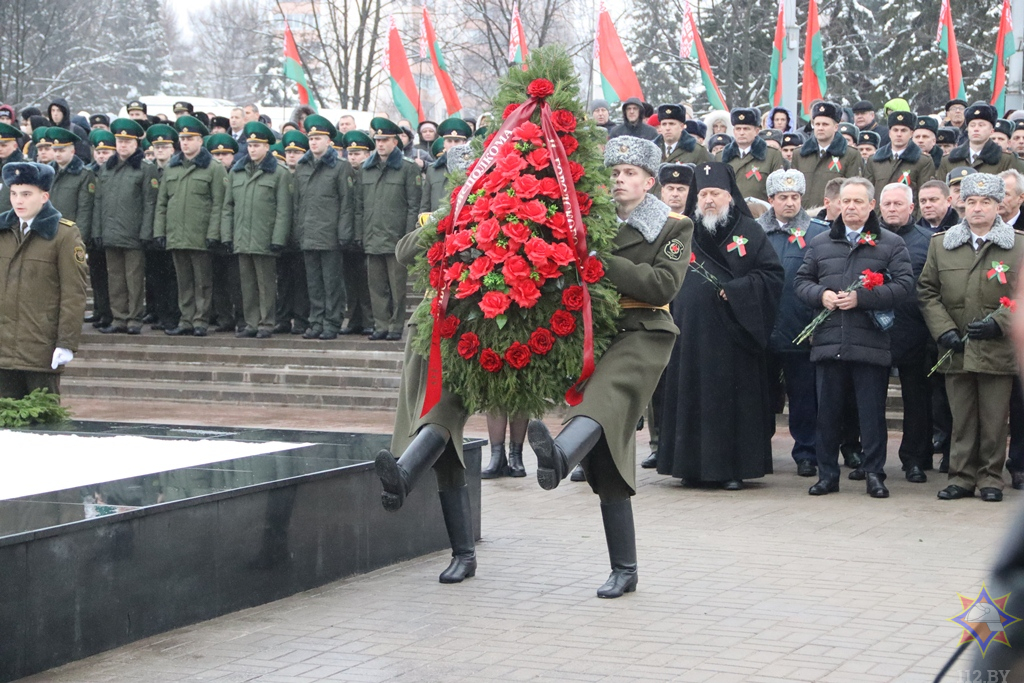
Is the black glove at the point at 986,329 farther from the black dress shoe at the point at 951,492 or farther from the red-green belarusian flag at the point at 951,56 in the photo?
the red-green belarusian flag at the point at 951,56

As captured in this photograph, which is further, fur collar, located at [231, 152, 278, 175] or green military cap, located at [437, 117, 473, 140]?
fur collar, located at [231, 152, 278, 175]

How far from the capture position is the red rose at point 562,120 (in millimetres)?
6473

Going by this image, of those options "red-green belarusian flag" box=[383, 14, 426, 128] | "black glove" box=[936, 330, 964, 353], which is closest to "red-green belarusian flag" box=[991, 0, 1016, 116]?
"red-green belarusian flag" box=[383, 14, 426, 128]

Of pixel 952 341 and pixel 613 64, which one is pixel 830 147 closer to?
pixel 952 341

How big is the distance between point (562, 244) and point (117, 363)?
1126 cm

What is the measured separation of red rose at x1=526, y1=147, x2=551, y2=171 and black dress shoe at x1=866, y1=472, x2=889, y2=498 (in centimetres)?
457

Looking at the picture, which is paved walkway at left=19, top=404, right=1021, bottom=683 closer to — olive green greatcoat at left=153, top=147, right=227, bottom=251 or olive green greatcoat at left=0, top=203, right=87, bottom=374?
olive green greatcoat at left=0, top=203, right=87, bottom=374

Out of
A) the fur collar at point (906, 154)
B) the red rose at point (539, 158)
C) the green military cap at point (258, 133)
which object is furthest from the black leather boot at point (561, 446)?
the green military cap at point (258, 133)

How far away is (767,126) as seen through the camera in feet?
63.2

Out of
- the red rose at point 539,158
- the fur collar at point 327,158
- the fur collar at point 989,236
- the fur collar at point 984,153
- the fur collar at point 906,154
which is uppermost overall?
the fur collar at point 327,158

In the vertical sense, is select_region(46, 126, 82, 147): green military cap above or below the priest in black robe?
above

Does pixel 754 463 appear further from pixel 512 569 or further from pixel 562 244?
pixel 562 244

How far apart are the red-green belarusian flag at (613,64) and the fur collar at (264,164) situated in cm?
616

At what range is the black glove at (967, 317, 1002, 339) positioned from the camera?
9.52 m
